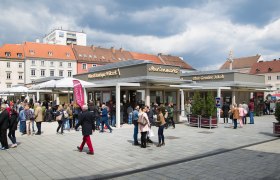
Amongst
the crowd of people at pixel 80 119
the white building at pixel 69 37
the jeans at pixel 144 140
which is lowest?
the jeans at pixel 144 140

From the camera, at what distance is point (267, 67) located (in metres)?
69.9

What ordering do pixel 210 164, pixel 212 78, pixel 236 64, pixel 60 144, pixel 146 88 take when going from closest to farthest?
pixel 210 164
pixel 60 144
pixel 146 88
pixel 212 78
pixel 236 64

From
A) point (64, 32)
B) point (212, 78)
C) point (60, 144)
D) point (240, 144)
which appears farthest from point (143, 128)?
point (64, 32)

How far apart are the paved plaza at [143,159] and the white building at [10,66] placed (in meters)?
55.8

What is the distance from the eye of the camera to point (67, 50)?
67688 mm

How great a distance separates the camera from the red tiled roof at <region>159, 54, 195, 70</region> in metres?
77.9

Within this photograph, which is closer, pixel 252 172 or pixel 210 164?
pixel 252 172

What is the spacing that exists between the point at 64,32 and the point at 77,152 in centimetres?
11000

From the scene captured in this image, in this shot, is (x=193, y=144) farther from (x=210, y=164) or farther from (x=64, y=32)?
(x=64, y=32)

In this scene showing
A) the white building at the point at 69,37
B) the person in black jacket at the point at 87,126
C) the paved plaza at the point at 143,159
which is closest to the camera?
the paved plaza at the point at 143,159

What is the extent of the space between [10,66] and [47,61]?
27.2ft

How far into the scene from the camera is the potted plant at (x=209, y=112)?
648 inches

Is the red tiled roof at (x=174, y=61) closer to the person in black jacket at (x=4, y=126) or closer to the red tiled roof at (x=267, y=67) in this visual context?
the red tiled roof at (x=267, y=67)

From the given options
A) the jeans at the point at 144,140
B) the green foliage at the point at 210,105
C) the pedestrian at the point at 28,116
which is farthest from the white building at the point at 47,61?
the jeans at the point at 144,140
